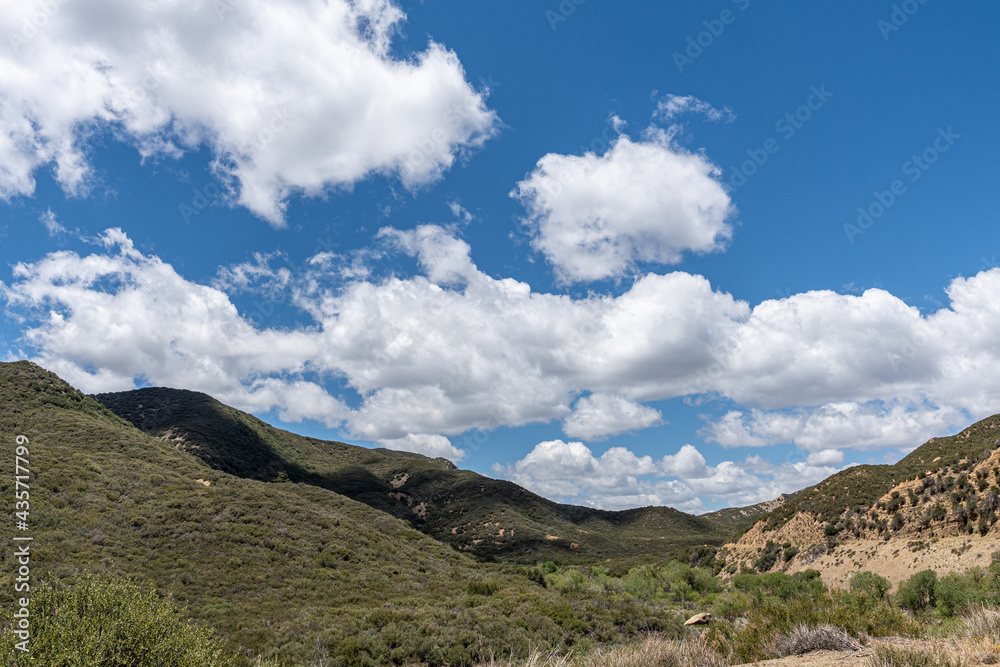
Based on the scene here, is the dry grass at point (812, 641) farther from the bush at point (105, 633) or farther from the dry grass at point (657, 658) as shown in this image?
the bush at point (105, 633)

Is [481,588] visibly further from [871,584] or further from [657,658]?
[871,584]

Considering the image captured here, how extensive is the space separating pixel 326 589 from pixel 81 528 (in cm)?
1519

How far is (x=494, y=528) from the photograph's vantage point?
85625mm

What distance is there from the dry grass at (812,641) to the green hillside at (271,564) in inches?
365

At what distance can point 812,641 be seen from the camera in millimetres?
9695

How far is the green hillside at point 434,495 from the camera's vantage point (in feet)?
267

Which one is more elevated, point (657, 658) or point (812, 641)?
point (812, 641)

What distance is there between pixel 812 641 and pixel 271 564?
105ft

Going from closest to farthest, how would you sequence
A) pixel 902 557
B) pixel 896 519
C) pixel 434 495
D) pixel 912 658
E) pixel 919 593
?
pixel 912 658, pixel 919 593, pixel 902 557, pixel 896 519, pixel 434 495

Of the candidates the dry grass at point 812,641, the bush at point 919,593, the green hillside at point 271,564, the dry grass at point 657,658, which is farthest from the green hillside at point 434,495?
the dry grass at point 657,658

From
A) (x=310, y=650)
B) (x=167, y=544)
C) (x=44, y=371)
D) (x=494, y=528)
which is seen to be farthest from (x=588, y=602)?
(x=44, y=371)

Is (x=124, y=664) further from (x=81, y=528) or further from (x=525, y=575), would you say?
(x=525, y=575)

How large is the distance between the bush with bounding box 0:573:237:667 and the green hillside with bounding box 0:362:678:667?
2112 millimetres

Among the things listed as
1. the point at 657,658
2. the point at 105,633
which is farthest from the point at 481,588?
the point at 105,633
